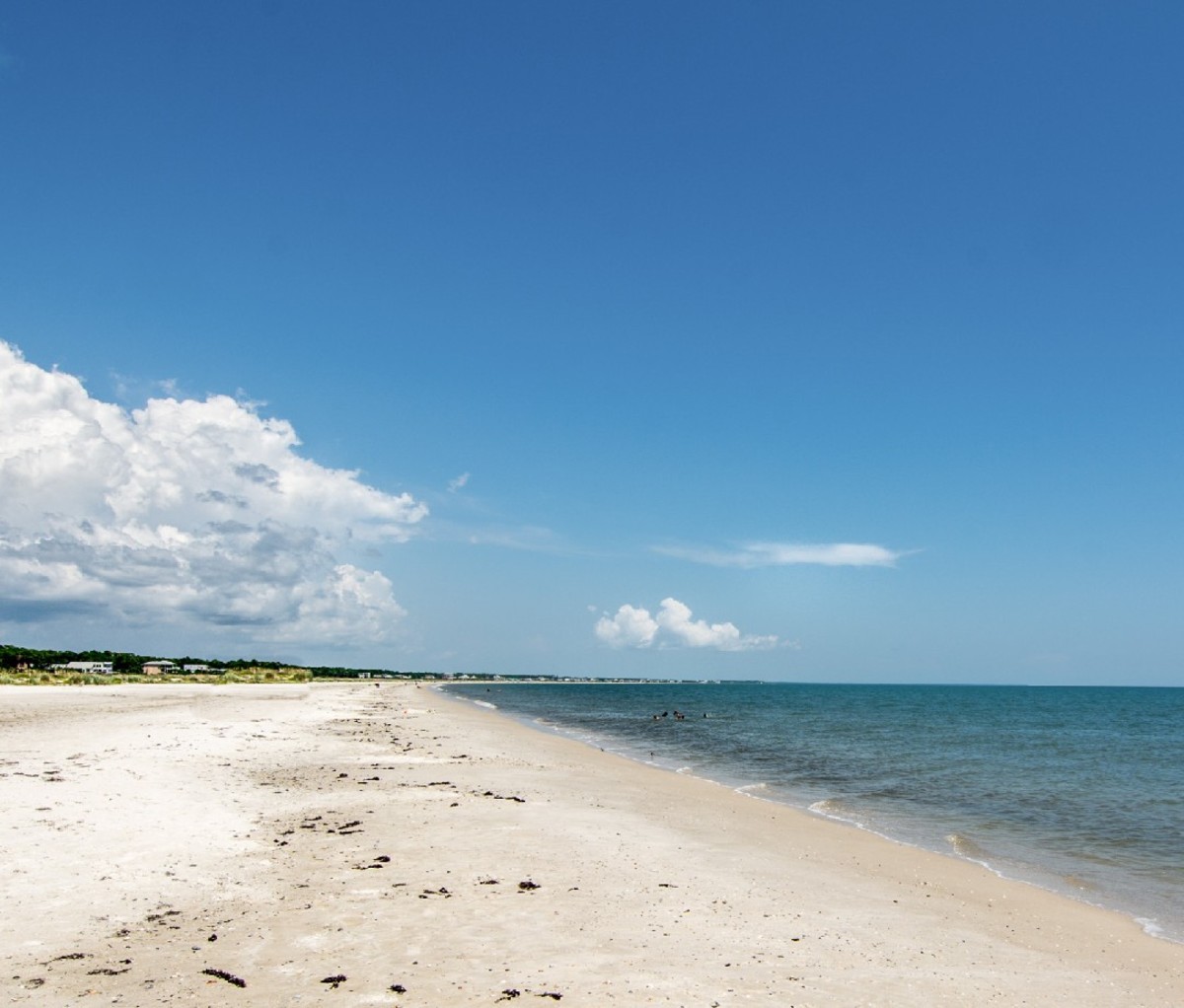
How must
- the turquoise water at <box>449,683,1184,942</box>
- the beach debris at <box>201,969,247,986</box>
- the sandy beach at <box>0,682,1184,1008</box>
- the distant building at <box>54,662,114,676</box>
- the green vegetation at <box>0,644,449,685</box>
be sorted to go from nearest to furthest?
the beach debris at <box>201,969,247,986</box>, the sandy beach at <box>0,682,1184,1008</box>, the turquoise water at <box>449,683,1184,942</box>, the green vegetation at <box>0,644,449,685</box>, the distant building at <box>54,662,114,676</box>

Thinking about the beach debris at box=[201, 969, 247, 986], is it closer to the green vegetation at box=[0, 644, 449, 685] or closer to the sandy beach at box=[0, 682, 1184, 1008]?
the sandy beach at box=[0, 682, 1184, 1008]

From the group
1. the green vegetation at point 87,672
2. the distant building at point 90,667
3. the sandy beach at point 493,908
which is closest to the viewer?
the sandy beach at point 493,908

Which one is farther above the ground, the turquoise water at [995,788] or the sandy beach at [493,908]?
the sandy beach at [493,908]

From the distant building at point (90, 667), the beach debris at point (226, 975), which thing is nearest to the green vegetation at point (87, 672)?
the distant building at point (90, 667)

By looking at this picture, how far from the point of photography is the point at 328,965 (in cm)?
966

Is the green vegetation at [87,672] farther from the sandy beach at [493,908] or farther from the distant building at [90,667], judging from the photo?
the sandy beach at [493,908]

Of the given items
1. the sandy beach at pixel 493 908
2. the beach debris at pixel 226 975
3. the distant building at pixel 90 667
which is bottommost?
the distant building at pixel 90 667

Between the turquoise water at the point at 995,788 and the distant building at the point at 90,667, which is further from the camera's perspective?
the distant building at the point at 90,667

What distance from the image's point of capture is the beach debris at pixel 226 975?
904 centimetres

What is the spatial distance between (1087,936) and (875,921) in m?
3.68

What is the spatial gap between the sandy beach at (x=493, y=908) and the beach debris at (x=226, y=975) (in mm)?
24

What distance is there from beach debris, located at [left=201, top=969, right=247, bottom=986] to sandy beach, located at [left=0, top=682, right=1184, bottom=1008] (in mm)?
24

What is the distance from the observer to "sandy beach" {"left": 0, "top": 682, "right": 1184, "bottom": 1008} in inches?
369

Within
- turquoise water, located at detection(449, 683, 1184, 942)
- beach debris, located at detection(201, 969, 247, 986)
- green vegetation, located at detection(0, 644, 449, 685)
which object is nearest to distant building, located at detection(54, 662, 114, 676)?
green vegetation, located at detection(0, 644, 449, 685)
